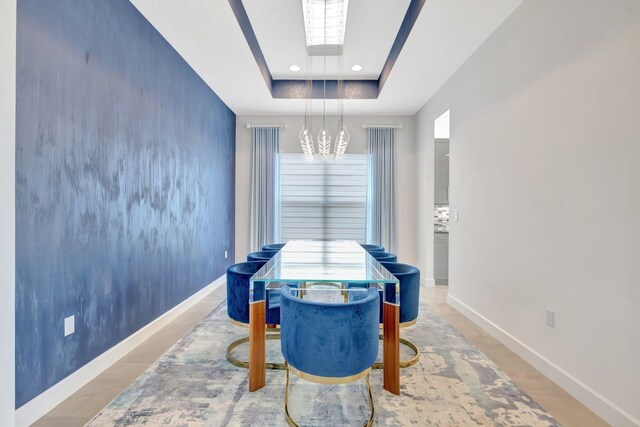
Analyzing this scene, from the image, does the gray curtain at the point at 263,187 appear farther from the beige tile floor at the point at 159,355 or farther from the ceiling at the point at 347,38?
the beige tile floor at the point at 159,355

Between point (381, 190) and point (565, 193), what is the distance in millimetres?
3382

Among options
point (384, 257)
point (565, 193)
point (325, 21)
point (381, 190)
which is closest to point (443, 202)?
point (381, 190)

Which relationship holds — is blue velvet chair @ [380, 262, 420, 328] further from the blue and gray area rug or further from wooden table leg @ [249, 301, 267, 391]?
wooden table leg @ [249, 301, 267, 391]

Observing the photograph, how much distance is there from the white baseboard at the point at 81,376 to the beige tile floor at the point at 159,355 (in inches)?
1.3

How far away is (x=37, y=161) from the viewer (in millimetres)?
1736

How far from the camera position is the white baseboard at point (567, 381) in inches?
66.4

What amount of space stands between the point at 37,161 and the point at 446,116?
17.2 feet

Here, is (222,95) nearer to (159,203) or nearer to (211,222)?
(211,222)

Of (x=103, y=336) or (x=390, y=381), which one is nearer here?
(x=390, y=381)

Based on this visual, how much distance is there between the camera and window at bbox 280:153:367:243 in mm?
5551

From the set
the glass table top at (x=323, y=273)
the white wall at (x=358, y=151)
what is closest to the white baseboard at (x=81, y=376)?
the glass table top at (x=323, y=273)

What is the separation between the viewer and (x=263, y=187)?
17.8 ft

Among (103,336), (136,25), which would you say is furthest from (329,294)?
(136,25)

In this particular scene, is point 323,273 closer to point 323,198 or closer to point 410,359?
point 410,359
